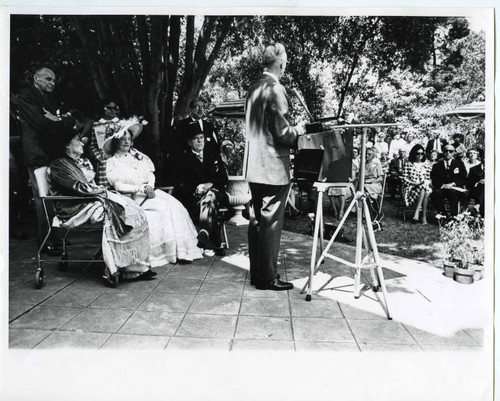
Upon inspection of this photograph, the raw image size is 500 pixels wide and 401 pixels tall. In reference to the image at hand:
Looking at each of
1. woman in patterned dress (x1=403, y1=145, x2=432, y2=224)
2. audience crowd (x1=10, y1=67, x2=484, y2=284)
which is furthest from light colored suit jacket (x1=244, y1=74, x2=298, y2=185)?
woman in patterned dress (x1=403, y1=145, x2=432, y2=224)

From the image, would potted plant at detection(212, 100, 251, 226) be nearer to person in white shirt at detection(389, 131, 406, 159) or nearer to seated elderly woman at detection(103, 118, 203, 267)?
seated elderly woman at detection(103, 118, 203, 267)

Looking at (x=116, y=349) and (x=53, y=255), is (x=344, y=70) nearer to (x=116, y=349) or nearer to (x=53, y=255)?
(x=116, y=349)

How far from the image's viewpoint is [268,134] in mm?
3762

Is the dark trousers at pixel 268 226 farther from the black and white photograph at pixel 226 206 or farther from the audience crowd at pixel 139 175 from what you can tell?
the audience crowd at pixel 139 175

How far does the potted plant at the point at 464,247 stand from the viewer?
12.3 ft

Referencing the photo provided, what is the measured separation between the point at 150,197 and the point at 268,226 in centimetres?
146

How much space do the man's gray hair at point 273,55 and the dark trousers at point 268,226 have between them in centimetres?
104

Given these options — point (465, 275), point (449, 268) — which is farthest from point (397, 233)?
point (465, 275)

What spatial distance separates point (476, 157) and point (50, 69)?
370 centimetres

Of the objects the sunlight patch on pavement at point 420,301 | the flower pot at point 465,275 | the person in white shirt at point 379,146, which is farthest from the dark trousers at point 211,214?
the person in white shirt at point 379,146

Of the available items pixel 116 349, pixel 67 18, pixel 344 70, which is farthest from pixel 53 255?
pixel 344 70

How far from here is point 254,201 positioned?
3932 millimetres

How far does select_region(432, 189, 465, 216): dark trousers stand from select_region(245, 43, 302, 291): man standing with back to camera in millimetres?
2069

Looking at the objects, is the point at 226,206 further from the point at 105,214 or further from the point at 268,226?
the point at 105,214
